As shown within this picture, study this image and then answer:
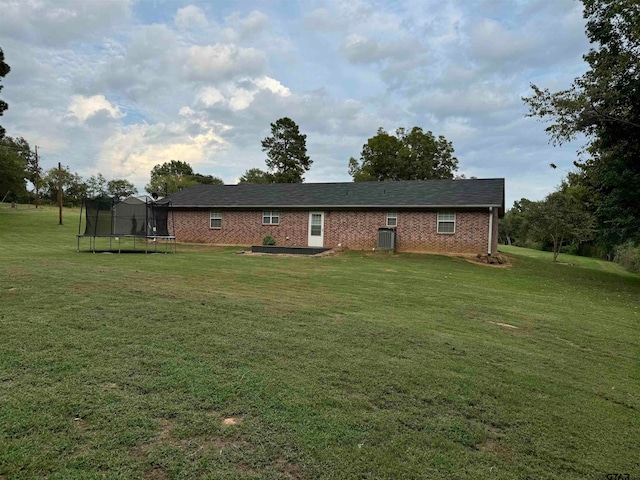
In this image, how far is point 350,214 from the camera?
19.6 meters

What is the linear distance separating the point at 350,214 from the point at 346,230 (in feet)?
2.70

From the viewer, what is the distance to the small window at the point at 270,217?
826 inches

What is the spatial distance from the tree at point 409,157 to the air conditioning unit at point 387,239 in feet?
81.0

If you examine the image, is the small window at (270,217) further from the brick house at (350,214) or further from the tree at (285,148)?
the tree at (285,148)

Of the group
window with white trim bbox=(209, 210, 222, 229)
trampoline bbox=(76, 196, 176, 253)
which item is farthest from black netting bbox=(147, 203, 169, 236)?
window with white trim bbox=(209, 210, 222, 229)

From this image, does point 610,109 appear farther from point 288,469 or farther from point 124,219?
point 124,219

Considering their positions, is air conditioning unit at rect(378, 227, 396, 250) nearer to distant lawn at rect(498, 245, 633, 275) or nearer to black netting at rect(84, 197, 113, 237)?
distant lawn at rect(498, 245, 633, 275)

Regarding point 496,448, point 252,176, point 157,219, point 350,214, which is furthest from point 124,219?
point 252,176

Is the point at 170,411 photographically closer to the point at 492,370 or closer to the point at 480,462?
the point at 480,462

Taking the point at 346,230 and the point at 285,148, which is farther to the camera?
the point at 285,148

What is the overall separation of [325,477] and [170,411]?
112cm

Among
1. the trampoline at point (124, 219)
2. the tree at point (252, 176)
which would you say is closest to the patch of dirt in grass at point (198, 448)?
the trampoline at point (124, 219)

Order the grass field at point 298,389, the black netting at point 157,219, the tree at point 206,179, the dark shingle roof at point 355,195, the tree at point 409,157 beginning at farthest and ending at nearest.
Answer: the tree at point 206,179 → the tree at point 409,157 → the dark shingle roof at point 355,195 → the black netting at point 157,219 → the grass field at point 298,389

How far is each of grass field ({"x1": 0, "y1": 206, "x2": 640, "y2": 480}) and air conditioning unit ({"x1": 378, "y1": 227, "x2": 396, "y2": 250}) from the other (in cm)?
1184
